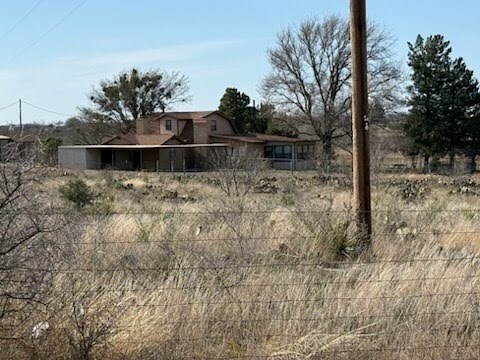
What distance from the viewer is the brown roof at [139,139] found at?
6411cm

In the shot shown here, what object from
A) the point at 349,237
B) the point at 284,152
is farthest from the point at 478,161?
the point at 349,237

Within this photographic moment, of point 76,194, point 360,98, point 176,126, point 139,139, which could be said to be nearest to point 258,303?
point 360,98

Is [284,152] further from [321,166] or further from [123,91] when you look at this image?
[321,166]

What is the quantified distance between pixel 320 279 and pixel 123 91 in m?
73.6

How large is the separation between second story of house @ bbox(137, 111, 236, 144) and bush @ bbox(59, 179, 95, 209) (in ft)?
156

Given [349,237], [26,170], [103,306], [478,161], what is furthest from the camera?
[478,161]

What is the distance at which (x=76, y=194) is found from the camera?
1831 centimetres

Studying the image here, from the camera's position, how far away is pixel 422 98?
2379 inches

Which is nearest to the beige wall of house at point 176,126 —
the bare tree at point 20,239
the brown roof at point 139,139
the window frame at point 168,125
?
the window frame at point 168,125

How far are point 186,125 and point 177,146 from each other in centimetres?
661

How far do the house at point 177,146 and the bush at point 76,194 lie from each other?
39.5 metres

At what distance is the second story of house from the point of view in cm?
6700

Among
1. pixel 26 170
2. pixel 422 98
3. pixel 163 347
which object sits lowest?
pixel 163 347

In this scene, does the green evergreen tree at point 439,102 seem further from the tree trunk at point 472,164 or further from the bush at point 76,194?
the bush at point 76,194
